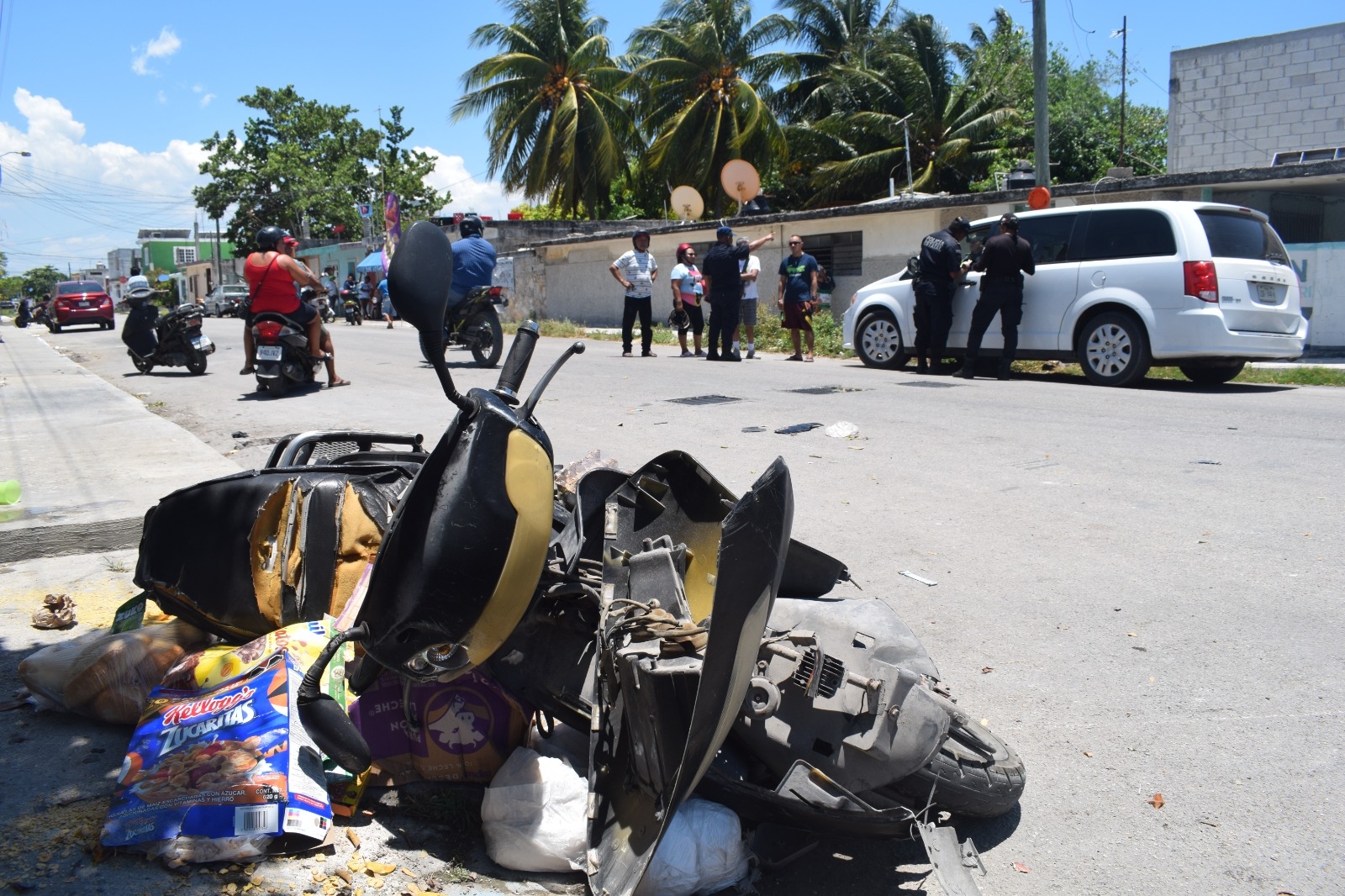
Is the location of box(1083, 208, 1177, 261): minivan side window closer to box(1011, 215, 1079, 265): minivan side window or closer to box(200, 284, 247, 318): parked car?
box(1011, 215, 1079, 265): minivan side window

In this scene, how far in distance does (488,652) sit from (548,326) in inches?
827

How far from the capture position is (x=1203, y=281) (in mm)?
9648

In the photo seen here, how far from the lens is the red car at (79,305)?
33.1 m

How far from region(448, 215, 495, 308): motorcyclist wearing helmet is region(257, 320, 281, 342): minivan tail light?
8.70 ft

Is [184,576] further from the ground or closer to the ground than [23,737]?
further from the ground

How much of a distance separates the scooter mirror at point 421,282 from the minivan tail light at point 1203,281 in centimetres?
926

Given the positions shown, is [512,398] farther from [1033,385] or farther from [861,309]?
[861,309]

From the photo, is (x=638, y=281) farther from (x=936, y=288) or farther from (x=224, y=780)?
(x=224, y=780)

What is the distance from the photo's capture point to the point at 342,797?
2717 millimetres

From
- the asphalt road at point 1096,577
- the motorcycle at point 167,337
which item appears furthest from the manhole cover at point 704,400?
the motorcycle at point 167,337

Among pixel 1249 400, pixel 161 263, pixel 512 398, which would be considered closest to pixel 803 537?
pixel 512 398

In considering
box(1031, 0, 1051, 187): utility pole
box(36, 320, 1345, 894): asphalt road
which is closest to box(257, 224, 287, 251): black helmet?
box(36, 320, 1345, 894): asphalt road

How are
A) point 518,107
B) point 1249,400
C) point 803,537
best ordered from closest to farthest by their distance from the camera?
point 803,537 < point 1249,400 < point 518,107

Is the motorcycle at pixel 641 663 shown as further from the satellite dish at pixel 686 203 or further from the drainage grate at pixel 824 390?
the satellite dish at pixel 686 203
